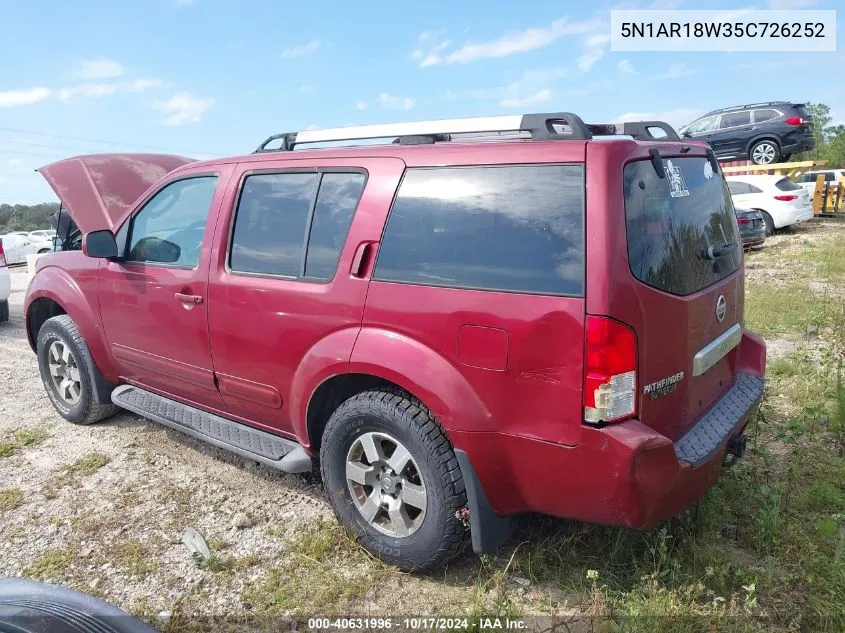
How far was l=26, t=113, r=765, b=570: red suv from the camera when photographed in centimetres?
233

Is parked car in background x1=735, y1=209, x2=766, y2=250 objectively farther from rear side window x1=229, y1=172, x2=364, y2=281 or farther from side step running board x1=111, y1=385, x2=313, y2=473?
side step running board x1=111, y1=385, x2=313, y2=473

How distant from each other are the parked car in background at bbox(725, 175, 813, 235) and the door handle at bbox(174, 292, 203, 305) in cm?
1396

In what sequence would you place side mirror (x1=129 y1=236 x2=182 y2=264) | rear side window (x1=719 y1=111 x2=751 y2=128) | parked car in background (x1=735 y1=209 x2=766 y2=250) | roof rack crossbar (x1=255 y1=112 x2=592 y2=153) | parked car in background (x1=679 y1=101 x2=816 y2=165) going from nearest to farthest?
roof rack crossbar (x1=255 y1=112 x2=592 y2=153) < side mirror (x1=129 y1=236 x2=182 y2=264) < parked car in background (x1=735 y1=209 x2=766 y2=250) < parked car in background (x1=679 y1=101 x2=816 y2=165) < rear side window (x1=719 y1=111 x2=751 y2=128)

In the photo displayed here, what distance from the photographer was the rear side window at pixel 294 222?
9.89 ft

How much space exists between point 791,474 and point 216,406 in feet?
10.9

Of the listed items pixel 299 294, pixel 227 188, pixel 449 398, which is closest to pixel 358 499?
pixel 449 398

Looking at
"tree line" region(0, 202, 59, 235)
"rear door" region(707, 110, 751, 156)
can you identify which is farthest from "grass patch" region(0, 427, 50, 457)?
"tree line" region(0, 202, 59, 235)

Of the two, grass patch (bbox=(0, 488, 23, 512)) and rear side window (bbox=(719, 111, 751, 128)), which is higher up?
rear side window (bbox=(719, 111, 751, 128))

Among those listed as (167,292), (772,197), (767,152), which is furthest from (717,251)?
(767,152)

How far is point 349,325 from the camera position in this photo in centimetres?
286

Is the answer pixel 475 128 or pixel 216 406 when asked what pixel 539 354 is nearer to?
pixel 475 128

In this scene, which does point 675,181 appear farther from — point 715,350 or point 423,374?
point 423,374

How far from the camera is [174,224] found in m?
3.86

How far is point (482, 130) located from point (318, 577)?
6.98ft
